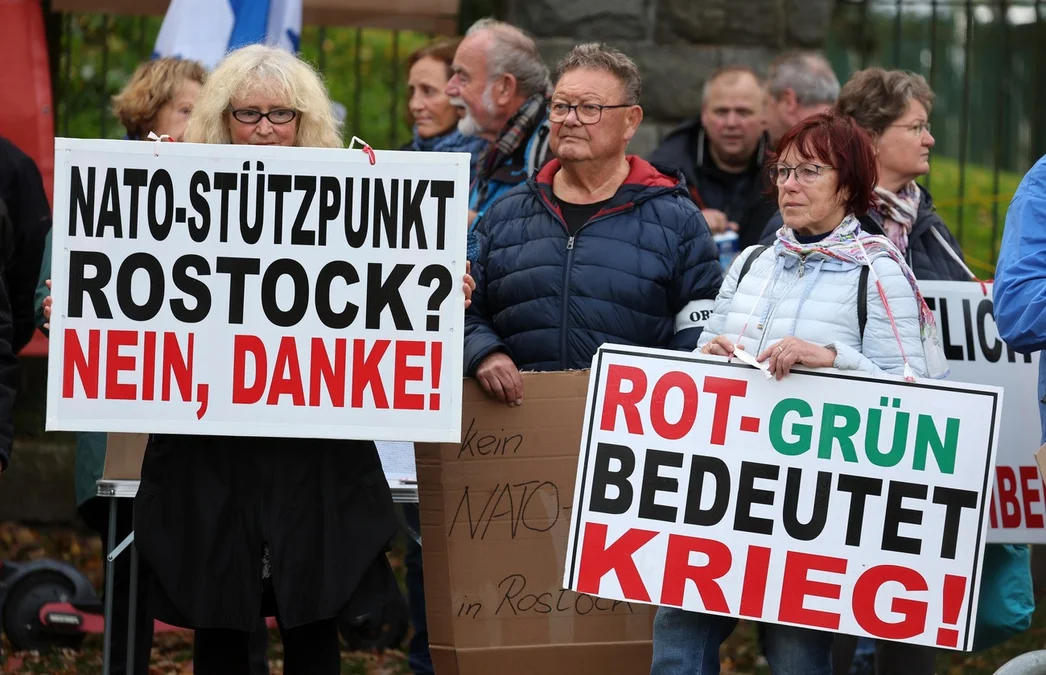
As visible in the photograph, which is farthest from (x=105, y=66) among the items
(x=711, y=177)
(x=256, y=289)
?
(x=256, y=289)

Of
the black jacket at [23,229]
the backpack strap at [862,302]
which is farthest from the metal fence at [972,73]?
the black jacket at [23,229]

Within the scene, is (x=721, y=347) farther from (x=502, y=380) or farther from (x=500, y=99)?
(x=500, y=99)

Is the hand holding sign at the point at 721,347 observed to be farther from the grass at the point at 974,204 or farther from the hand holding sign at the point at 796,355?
the grass at the point at 974,204

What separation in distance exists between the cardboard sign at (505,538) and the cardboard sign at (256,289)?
0.51 metres

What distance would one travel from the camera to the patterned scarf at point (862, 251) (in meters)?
3.91

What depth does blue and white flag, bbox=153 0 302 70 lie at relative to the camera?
249 inches

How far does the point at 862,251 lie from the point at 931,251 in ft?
3.90

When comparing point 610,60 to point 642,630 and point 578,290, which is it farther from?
point 642,630

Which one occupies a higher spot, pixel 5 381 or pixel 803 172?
pixel 803 172

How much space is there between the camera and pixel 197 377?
3871mm

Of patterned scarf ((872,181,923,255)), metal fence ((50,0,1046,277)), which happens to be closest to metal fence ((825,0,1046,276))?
metal fence ((50,0,1046,277))

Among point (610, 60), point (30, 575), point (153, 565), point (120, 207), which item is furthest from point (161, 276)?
point (30, 575)

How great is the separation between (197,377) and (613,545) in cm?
111

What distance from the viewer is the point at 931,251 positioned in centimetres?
500
